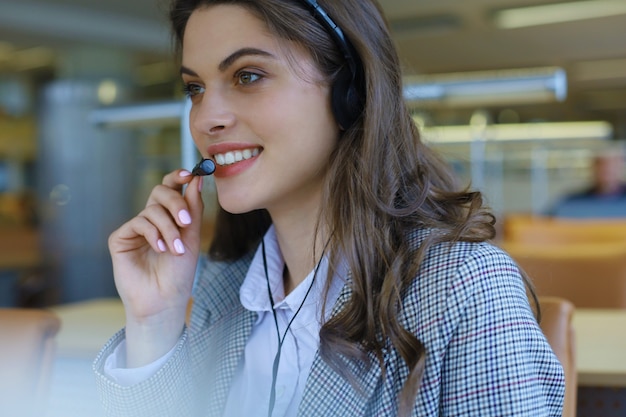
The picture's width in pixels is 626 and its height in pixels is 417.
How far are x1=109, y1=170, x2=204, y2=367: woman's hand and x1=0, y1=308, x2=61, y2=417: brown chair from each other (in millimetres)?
180

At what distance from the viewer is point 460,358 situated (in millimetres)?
858

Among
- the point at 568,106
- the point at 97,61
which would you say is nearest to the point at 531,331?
the point at 97,61

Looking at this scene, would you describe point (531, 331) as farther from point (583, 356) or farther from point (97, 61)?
point (97, 61)

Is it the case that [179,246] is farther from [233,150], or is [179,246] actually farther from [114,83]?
[114,83]

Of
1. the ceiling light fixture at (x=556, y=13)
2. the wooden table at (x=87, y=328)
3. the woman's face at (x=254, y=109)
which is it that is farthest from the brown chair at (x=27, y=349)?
the ceiling light fixture at (x=556, y=13)

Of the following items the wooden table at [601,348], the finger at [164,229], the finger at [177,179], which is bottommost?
the wooden table at [601,348]

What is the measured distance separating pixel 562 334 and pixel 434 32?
6.35m

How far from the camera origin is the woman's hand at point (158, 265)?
109cm

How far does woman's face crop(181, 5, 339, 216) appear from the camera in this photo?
102 centimetres

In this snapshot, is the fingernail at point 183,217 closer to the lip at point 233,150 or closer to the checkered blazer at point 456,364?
the lip at point 233,150

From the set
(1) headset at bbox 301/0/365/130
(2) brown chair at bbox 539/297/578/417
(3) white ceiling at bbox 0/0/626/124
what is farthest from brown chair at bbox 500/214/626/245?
(1) headset at bbox 301/0/365/130

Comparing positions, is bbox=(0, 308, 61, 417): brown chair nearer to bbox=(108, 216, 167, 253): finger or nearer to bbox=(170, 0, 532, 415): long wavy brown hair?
bbox=(108, 216, 167, 253): finger

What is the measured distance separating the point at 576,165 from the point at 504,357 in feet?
37.6

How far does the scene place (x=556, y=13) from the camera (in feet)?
21.5
